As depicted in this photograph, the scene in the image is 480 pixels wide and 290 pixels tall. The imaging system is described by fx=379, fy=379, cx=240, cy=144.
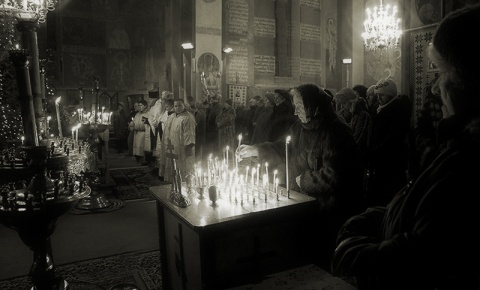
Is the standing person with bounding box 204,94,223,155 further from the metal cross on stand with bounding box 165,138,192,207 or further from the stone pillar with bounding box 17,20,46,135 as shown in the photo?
the metal cross on stand with bounding box 165,138,192,207

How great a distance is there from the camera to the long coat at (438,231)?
1192 mm

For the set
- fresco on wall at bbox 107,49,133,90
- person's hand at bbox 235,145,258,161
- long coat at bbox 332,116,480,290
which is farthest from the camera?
fresco on wall at bbox 107,49,133,90

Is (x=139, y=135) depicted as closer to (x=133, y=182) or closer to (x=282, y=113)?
(x=133, y=182)

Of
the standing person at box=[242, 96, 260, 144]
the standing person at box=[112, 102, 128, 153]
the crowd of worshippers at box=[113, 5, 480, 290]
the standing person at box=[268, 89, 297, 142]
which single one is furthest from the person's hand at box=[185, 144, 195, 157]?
the standing person at box=[112, 102, 128, 153]

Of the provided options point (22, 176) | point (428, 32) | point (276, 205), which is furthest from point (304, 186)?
point (428, 32)

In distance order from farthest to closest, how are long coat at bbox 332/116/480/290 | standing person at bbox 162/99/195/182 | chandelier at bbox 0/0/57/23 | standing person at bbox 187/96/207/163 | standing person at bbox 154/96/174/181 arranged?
standing person at bbox 187/96/207/163
standing person at bbox 154/96/174/181
standing person at bbox 162/99/195/182
chandelier at bbox 0/0/57/23
long coat at bbox 332/116/480/290

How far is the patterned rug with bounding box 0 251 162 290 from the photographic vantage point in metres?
4.20

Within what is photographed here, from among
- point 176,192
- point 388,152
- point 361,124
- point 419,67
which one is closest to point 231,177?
point 176,192

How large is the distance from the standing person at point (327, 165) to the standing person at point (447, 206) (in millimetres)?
1822

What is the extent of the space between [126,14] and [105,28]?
1.64 m

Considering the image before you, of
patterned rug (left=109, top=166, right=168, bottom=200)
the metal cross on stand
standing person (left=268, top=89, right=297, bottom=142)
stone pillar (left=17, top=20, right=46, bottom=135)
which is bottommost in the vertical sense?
patterned rug (left=109, top=166, right=168, bottom=200)

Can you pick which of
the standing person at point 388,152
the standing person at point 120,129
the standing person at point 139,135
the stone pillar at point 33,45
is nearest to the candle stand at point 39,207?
the stone pillar at point 33,45

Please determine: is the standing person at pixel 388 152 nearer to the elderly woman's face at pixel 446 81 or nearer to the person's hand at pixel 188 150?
the elderly woman's face at pixel 446 81

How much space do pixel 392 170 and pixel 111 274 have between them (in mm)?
4020
